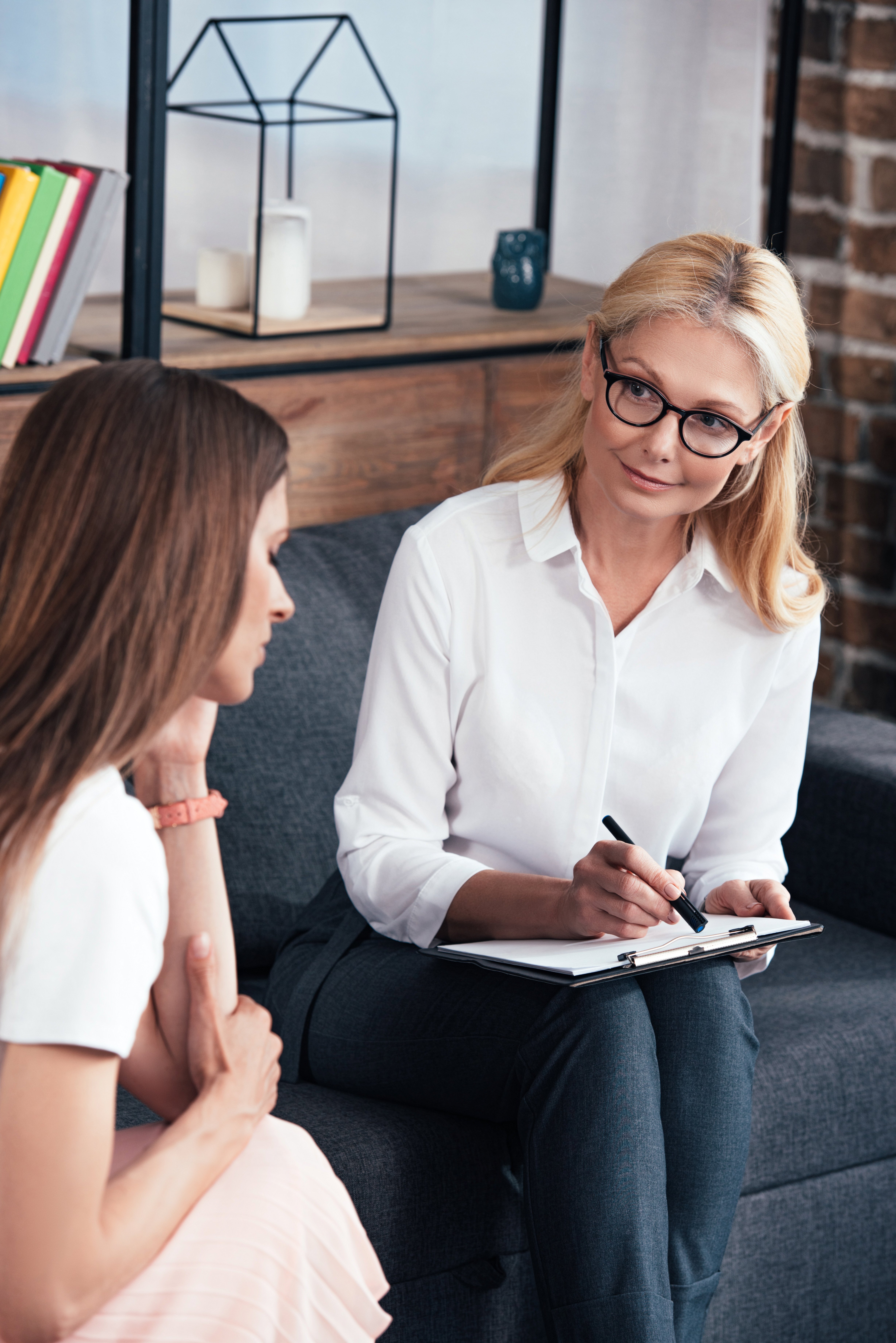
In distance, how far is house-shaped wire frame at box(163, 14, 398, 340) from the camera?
2070 millimetres

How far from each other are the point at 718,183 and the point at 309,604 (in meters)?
1.32

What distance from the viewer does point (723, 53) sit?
270 cm

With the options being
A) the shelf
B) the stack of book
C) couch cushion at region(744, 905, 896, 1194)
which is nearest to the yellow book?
the stack of book

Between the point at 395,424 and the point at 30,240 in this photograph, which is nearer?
the point at 30,240

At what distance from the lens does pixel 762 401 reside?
55.9 inches

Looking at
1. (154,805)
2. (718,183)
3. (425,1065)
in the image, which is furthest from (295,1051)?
(718,183)

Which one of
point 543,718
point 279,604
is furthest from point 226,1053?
point 543,718

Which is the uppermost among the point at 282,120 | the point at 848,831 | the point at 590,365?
the point at 282,120

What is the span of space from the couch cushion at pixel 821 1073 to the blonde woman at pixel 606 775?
0.43 ft

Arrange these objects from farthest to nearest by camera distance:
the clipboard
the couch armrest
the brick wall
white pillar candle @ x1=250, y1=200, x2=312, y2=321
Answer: the brick wall, white pillar candle @ x1=250, y1=200, x2=312, y2=321, the couch armrest, the clipboard

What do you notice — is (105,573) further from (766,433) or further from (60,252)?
(60,252)

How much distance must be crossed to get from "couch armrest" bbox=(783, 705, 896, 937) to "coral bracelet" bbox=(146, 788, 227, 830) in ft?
3.48

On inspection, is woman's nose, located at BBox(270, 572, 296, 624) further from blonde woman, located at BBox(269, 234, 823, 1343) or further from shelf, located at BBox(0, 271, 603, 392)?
shelf, located at BBox(0, 271, 603, 392)

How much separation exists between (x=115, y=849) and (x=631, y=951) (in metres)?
0.54
